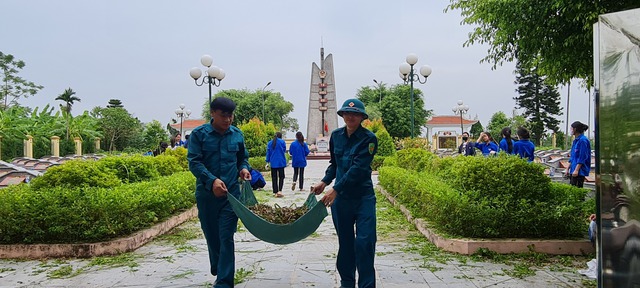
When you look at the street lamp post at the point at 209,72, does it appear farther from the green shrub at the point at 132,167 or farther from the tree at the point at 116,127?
the tree at the point at 116,127

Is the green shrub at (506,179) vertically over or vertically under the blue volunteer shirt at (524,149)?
under

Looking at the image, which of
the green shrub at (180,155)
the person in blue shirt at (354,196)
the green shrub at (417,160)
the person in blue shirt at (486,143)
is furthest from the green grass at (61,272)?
the person in blue shirt at (486,143)

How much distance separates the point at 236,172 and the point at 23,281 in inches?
90.4

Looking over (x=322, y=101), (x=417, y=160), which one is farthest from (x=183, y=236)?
(x=322, y=101)

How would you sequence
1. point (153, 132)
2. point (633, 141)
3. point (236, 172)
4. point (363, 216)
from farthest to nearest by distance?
point (153, 132) → point (236, 172) → point (363, 216) → point (633, 141)

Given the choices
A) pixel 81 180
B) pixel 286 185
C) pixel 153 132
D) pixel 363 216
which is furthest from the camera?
pixel 153 132

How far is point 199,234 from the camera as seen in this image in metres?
7.20

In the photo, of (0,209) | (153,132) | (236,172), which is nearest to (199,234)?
(0,209)

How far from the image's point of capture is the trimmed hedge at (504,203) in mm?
5715

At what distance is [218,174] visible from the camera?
437 cm

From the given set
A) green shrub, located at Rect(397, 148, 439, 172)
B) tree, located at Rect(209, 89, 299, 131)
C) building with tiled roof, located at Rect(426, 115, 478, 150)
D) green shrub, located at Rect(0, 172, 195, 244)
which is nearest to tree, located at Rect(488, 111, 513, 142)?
building with tiled roof, located at Rect(426, 115, 478, 150)

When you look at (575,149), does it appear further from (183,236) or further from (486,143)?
(183,236)

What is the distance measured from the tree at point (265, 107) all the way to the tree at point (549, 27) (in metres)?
50.5

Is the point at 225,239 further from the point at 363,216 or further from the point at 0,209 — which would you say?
the point at 0,209
